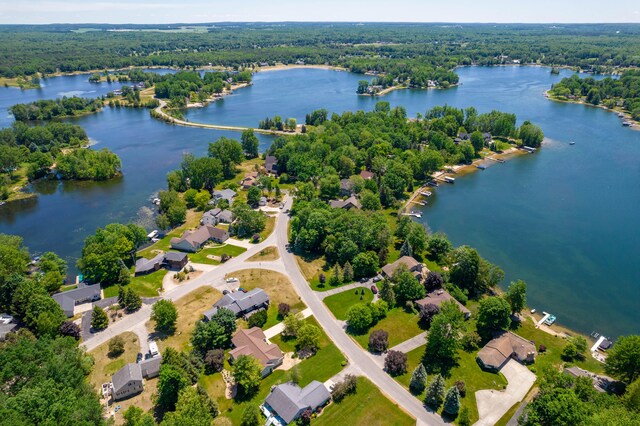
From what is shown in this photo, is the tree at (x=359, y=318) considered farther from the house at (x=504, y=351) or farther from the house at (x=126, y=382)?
the house at (x=126, y=382)

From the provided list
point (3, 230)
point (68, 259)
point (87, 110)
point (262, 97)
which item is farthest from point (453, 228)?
point (87, 110)

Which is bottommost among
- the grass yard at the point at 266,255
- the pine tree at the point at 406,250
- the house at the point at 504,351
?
the grass yard at the point at 266,255

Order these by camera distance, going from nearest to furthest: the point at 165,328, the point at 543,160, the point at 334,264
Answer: the point at 165,328
the point at 334,264
the point at 543,160

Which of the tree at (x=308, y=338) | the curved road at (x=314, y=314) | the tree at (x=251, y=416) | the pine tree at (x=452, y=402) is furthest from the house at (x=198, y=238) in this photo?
the pine tree at (x=452, y=402)

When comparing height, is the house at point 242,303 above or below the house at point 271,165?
below

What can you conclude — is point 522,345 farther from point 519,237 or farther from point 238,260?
point 238,260

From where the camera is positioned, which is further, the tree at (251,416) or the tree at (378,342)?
the tree at (378,342)
